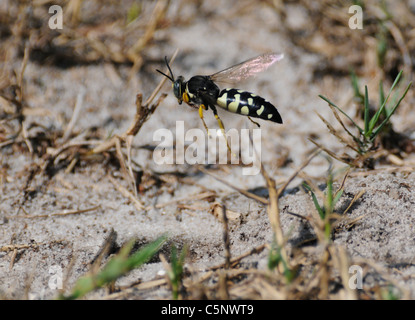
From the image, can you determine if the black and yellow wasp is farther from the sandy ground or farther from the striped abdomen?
the sandy ground

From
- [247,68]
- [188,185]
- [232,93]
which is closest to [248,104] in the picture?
[232,93]

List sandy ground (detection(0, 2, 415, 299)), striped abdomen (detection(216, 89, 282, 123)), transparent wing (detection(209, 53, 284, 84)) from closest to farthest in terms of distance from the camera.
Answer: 1. sandy ground (detection(0, 2, 415, 299))
2. striped abdomen (detection(216, 89, 282, 123))
3. transparent wing (detection(209, 53, 284, 84))

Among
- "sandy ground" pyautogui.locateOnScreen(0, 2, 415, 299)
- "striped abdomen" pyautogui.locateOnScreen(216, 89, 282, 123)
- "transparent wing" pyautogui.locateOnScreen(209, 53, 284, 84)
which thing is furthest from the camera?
"transparent wing" pyautogui.locateOnScreen(209, 53, 284, 84)

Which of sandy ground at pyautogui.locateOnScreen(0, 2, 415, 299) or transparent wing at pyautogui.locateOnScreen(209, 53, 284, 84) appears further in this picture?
transparent wing at pyautogui.locateOnScreen(209, 53, 284, 84)

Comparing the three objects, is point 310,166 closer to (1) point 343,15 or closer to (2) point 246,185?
(2) point 246,185

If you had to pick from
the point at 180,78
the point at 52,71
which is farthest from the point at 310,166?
the point at 52,71

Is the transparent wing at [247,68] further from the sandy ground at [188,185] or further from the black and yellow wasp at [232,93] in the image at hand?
the sandy ground at [188,185]

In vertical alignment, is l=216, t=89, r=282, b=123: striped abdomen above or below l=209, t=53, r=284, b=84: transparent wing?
below

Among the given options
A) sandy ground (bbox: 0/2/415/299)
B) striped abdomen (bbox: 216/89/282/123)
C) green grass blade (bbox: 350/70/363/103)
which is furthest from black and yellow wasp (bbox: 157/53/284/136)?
green grass blade (bbox: 350/70/363/103)
